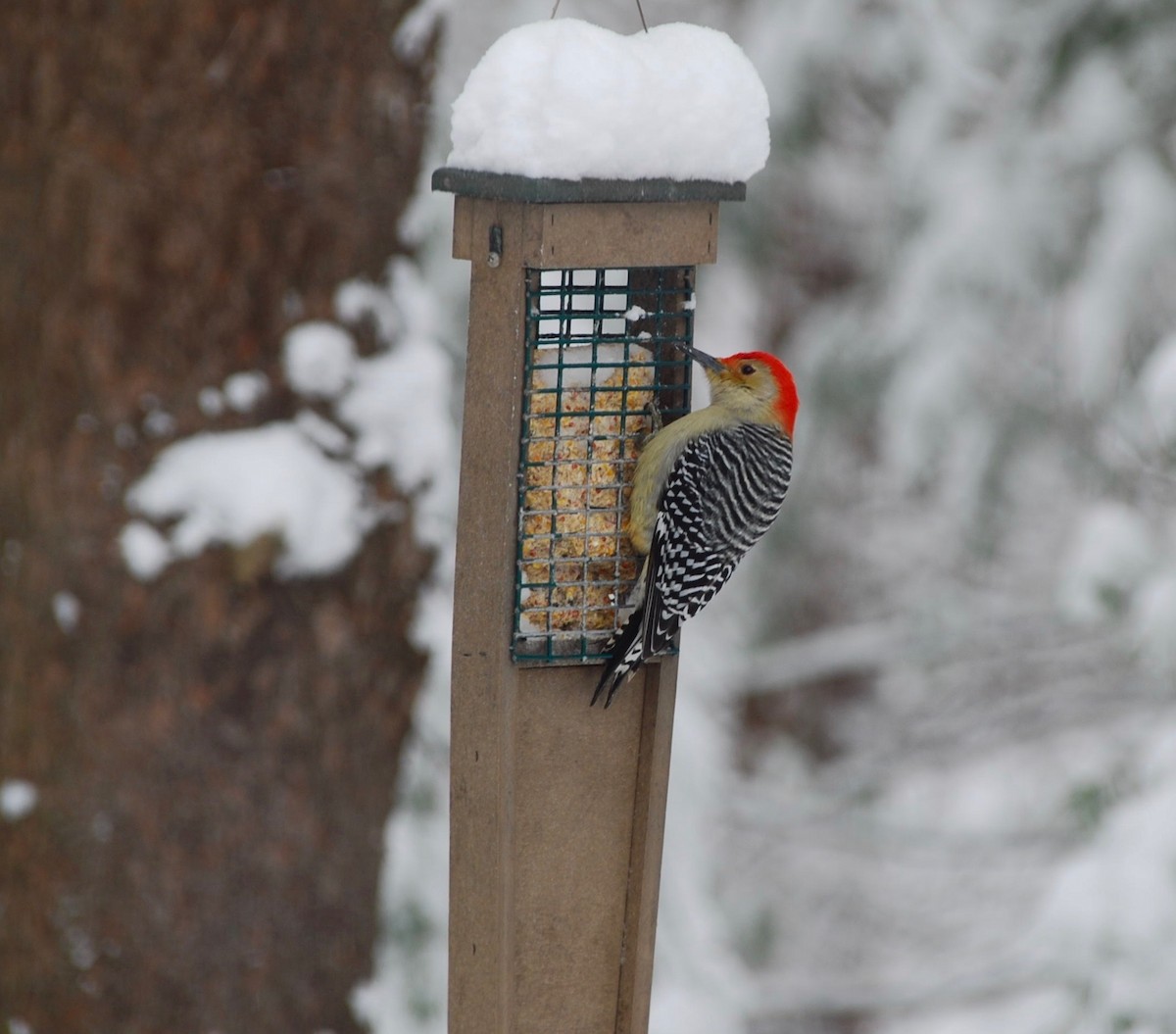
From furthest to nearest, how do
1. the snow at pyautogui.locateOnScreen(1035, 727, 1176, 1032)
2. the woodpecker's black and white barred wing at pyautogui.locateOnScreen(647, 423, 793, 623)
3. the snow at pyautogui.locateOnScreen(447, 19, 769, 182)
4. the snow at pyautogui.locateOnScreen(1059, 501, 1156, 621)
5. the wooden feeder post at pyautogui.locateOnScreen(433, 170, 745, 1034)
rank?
the snow at pyautogui.locateOnScreen(1059, 501, 1156, 621) → the snow at pyautogui.locateOnScreen(1035, 727, 1176, 1032) → the woodpecker's black and white barred wing at pyautogui.locateOnScreen(647, 423, 793, 623) → the wooden feeder post at pyautogui.locateOnScreen(433, 170, 745, 1034) → the snow at pyautogui.locateOnScreen(447, 19, 769, 182)

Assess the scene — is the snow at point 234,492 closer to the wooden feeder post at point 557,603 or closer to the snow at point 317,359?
the snow at point 317,359

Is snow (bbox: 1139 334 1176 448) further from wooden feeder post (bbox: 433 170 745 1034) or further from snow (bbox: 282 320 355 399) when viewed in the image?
snow (bbox: 282 320 355 399)

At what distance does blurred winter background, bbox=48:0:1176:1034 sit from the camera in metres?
4.11

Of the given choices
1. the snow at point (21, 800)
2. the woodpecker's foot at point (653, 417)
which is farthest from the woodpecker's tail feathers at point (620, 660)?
the snow at point (21, 800)

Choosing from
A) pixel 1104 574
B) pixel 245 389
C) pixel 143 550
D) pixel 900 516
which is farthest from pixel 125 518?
pixel 900 516

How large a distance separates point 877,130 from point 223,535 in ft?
19.1

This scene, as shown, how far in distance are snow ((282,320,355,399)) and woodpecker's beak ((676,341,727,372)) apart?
1051 mm

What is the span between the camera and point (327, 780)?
4121 mm

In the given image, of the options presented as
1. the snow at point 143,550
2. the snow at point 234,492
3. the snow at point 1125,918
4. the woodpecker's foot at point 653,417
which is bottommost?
the snow at point 1125,918

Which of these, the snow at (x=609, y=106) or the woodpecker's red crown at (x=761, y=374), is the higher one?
the snow at (x=609, y=106)

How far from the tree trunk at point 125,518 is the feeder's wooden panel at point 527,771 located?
4.47 feet

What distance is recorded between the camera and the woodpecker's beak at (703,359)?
118 inches

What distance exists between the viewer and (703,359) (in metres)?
3.11

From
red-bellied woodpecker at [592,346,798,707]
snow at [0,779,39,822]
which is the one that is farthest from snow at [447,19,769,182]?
snow at [0,779,39,822]
